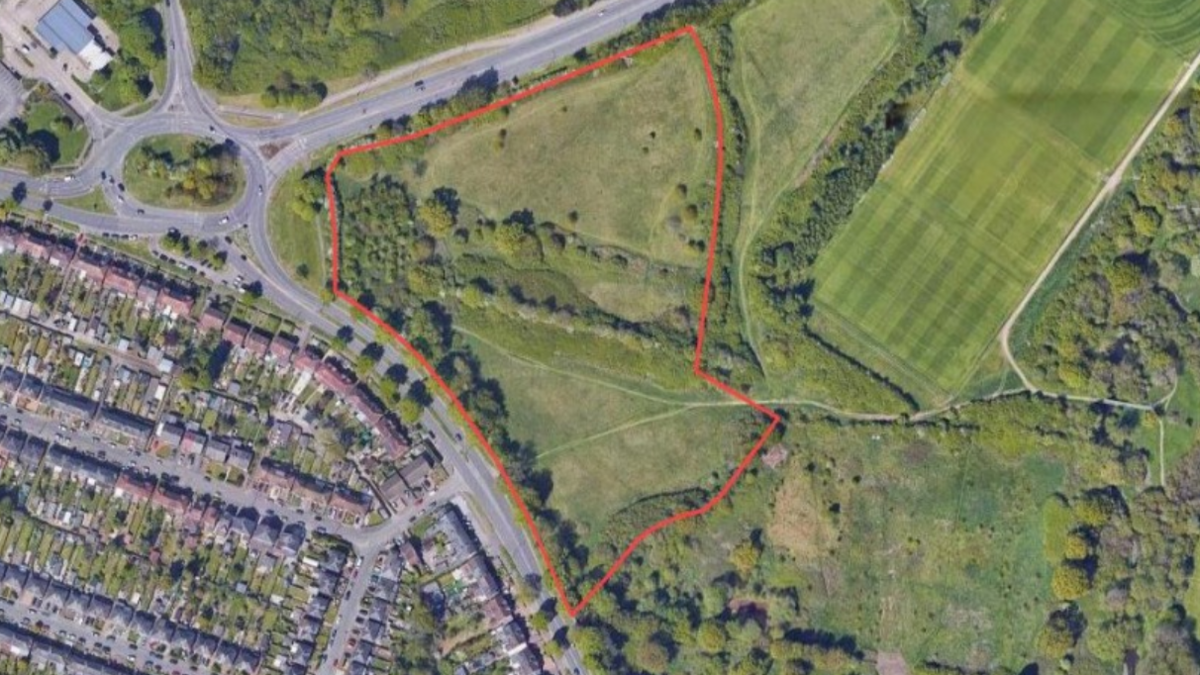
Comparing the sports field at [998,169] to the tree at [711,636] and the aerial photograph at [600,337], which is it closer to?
the aerial photograph at [600,337]

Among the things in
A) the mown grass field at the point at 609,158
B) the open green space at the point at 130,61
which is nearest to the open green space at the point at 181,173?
the open green space at the point at 130,61

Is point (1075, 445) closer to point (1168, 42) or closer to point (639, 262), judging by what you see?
point (1168, 42)

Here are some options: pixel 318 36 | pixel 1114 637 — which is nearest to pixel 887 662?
pixel 1114 637

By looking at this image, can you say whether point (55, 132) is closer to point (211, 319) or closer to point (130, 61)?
point (130, 61)

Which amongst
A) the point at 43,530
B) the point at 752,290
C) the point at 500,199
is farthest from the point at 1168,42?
the point at 43,530

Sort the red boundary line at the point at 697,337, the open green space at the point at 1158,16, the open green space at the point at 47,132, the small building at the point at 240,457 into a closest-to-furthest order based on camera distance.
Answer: the open green space at the point at 1158,16
the red boundary line at the point at 697,337
the open green space at the point at 47,132
the small building at the point at 240,457
